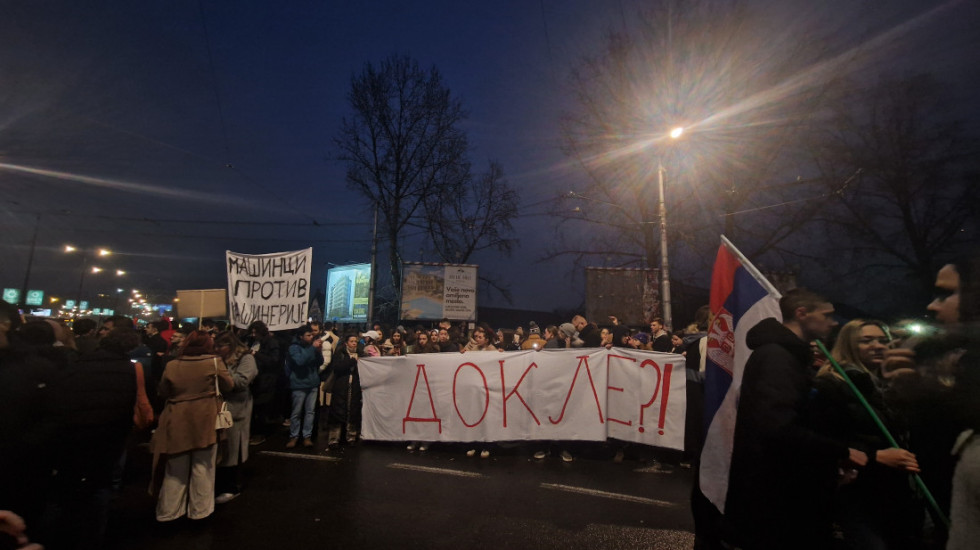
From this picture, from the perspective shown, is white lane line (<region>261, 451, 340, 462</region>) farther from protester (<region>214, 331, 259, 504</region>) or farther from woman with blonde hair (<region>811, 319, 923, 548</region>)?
woman with blonde hair (<region>811, 319, 923, 548</region>)

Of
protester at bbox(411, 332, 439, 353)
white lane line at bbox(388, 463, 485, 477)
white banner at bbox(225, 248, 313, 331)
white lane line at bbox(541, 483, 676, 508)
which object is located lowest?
white lane line at bbox(388, 463, 485, 477)

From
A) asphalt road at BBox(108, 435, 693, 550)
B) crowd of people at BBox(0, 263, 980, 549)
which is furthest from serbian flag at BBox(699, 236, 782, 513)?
asphalt road at BBox(108, 435, 693, 550)

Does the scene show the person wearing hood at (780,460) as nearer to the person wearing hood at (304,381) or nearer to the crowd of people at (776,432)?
the crowd of people at (776,432)

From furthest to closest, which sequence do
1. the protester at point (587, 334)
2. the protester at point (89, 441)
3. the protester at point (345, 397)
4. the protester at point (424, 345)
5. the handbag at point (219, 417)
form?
the protester at point (587, 334), the protester at point (424, 345), the protester at point (345, 397), the handbag at point (219, 417), the protester at point (89, 441)

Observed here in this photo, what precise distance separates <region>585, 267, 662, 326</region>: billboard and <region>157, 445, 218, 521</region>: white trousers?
13932 mm

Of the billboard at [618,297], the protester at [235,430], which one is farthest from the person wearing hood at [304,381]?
the billboard at [618,297]

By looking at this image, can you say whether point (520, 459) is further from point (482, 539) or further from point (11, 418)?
point (11, 418)

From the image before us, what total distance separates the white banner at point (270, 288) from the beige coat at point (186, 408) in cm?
387

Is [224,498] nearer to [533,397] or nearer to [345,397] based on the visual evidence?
[345,397]

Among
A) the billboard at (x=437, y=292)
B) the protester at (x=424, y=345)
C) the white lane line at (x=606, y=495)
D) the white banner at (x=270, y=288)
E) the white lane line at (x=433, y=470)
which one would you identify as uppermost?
the billboard at (x=437, y=292)

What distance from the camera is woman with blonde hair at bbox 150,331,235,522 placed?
181 inches

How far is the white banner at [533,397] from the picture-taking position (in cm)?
698

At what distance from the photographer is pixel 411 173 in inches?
1013

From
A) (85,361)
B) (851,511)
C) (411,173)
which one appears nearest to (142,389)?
(85,361)
